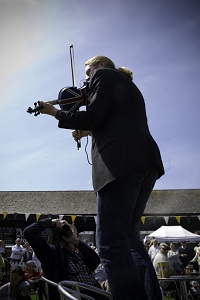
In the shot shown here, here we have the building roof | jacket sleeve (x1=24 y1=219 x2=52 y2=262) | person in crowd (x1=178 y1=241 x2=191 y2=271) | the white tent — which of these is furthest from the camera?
the building roof

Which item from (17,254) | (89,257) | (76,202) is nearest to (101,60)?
(89,257)

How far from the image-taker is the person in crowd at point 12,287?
160 inches

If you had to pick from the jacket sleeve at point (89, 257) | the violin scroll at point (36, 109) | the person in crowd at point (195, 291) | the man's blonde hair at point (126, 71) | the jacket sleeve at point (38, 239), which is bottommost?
the person in crowd at point (195, 291)

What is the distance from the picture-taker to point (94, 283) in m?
3.27

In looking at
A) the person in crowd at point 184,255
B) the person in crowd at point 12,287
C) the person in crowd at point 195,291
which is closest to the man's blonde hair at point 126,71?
the person in crowd at point 12,287

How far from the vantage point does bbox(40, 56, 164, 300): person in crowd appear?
190 centimetres

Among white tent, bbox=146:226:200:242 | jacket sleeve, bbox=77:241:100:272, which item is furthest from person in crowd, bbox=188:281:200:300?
white tent, bbox=146:226:200:242

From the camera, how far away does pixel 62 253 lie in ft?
10.8

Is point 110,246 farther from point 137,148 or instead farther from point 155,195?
point 155,195

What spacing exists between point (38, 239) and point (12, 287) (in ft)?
4.87

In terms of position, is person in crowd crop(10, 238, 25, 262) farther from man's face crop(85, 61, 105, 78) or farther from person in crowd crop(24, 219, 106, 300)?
man's face crop(85, 61, 105, 78)

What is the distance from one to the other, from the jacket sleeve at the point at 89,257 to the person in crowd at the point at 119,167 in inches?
56.4

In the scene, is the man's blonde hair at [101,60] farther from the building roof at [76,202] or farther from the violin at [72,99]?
the building roof at [76,202]

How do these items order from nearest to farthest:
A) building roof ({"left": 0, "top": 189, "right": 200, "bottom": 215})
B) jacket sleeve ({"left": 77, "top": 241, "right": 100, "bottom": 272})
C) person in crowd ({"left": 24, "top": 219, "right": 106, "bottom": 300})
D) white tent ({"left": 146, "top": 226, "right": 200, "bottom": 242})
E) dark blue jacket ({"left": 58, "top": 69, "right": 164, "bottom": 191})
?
1. dark blue jacket ({"left": 58, "top": 69, "right": 164, "bottom": 191})
2. person in crowd ({"left": 24, "top": 219, "right": 106, "bottom": 300})
3. jacket sleeve ({"left": 77, "top": 241, "right": 100, "bottom": 272})
4. white tent ({"left": 146, "top": 226, "right": 200, "bottom": 242})
5. building roof ({"left": 0, "top": 189, "right": 200, "bottom": 215})
